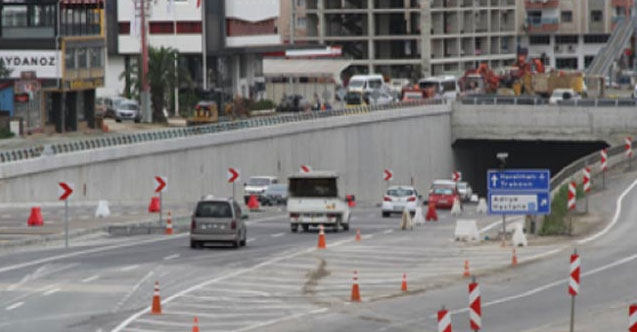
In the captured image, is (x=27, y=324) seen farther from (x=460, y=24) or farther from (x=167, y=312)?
(x=460, y=24)

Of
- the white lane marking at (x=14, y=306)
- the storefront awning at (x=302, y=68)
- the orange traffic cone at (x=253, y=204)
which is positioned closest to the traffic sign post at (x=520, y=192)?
the white lane marking at (x=14, y=306)

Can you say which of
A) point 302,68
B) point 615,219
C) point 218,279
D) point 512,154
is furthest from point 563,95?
point 218,279

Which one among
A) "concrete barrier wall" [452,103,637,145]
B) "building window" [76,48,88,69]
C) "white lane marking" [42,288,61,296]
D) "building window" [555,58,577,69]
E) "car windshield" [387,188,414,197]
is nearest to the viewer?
"white lane marking" [42,288,61,296]

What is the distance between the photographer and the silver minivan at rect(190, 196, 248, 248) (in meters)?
45.6

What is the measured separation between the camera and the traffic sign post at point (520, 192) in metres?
42.5

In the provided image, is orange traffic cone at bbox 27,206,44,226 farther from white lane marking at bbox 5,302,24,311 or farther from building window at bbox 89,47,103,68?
building window at bbox 89,47,103,68

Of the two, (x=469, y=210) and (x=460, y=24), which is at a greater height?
(x=460, y=24)

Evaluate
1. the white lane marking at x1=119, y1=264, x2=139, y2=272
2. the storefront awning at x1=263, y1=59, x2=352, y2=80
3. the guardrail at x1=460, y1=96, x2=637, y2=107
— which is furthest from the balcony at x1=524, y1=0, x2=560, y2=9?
the white lane marking at x1=119, y1=264, x2=139, y2=272

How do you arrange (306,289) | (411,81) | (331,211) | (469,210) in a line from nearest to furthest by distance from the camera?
(306,289), (331,211), (469,210), (411,81)

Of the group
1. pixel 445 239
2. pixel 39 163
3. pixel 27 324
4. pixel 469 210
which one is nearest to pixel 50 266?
pixel 27 324

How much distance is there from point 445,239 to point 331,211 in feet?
16.5

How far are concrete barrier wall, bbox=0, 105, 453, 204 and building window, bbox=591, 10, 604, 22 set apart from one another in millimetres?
68441

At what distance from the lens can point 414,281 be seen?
121ft

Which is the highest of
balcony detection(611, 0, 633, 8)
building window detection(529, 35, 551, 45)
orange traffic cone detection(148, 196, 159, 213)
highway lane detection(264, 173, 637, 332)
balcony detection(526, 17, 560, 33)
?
balcony detection(611, 0, 633, 8)
